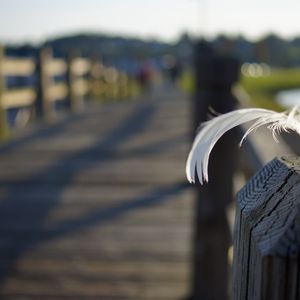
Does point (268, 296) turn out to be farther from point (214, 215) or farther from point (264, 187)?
point (214, 215)

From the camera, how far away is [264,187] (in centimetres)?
69

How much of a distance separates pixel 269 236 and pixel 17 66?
25.5 feet

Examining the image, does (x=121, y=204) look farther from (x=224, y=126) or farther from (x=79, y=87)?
(x=79, y=87)

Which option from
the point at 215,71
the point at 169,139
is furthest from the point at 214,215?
the point at 169,139

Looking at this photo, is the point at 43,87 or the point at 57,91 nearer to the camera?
the point at 43,87

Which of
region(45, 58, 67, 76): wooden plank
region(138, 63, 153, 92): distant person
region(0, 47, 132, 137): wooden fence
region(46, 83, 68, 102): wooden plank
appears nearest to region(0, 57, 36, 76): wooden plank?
region(0, 47, 132, 137): wooden fence

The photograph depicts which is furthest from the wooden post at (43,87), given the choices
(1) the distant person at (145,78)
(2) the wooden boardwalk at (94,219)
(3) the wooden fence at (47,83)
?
(1) the distant person at (145,78)

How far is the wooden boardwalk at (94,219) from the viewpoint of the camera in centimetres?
271

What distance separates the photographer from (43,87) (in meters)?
9.05

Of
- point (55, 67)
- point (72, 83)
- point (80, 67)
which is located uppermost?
point (55, 67)

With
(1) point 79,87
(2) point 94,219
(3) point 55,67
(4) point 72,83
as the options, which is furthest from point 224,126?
(1) point 79,87

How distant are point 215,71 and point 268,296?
2047 millimetres

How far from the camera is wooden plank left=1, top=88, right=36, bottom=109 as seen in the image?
24.2 feet

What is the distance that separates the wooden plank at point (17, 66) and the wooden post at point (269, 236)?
6.96m
